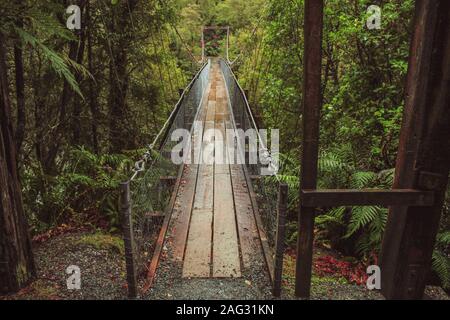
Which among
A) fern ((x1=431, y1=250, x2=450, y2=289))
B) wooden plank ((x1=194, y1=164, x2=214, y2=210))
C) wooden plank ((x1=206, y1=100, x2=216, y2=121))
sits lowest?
fern ((x1=431, y1=250, x2=450, y2=289))

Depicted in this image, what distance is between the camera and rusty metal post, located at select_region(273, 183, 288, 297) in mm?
2621

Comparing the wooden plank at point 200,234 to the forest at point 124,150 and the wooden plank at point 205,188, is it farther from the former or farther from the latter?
the forest at point 124,150

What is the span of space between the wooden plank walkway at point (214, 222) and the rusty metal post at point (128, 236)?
53cm

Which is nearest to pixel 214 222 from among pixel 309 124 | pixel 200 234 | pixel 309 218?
pixel 200 234

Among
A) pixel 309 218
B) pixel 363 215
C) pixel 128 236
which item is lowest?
pixel 363 215

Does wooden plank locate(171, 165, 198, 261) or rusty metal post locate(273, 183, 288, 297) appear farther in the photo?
wooden plank locate(171, 165, 198, 261)

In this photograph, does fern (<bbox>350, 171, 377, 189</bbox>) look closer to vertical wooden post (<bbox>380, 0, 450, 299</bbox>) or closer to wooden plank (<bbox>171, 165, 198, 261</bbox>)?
vertical wooden post (<bbox>380, 0, 450, 299</bbox>)

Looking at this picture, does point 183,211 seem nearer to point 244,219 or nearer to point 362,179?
point 244,219

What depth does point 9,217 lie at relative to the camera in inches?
98.6

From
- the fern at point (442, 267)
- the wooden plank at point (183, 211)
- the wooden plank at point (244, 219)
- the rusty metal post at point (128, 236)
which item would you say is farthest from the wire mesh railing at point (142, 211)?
the fern at point (442, 267)

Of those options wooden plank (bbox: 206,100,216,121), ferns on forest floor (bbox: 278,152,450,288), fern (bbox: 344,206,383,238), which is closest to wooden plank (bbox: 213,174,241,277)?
ferns on forest floor (bbox: 278,152,450,288)

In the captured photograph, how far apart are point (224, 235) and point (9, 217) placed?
1.99 m

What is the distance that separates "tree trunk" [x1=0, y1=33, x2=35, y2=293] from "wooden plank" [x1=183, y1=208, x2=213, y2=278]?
1250 mm

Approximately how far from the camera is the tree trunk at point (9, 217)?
2.46m
